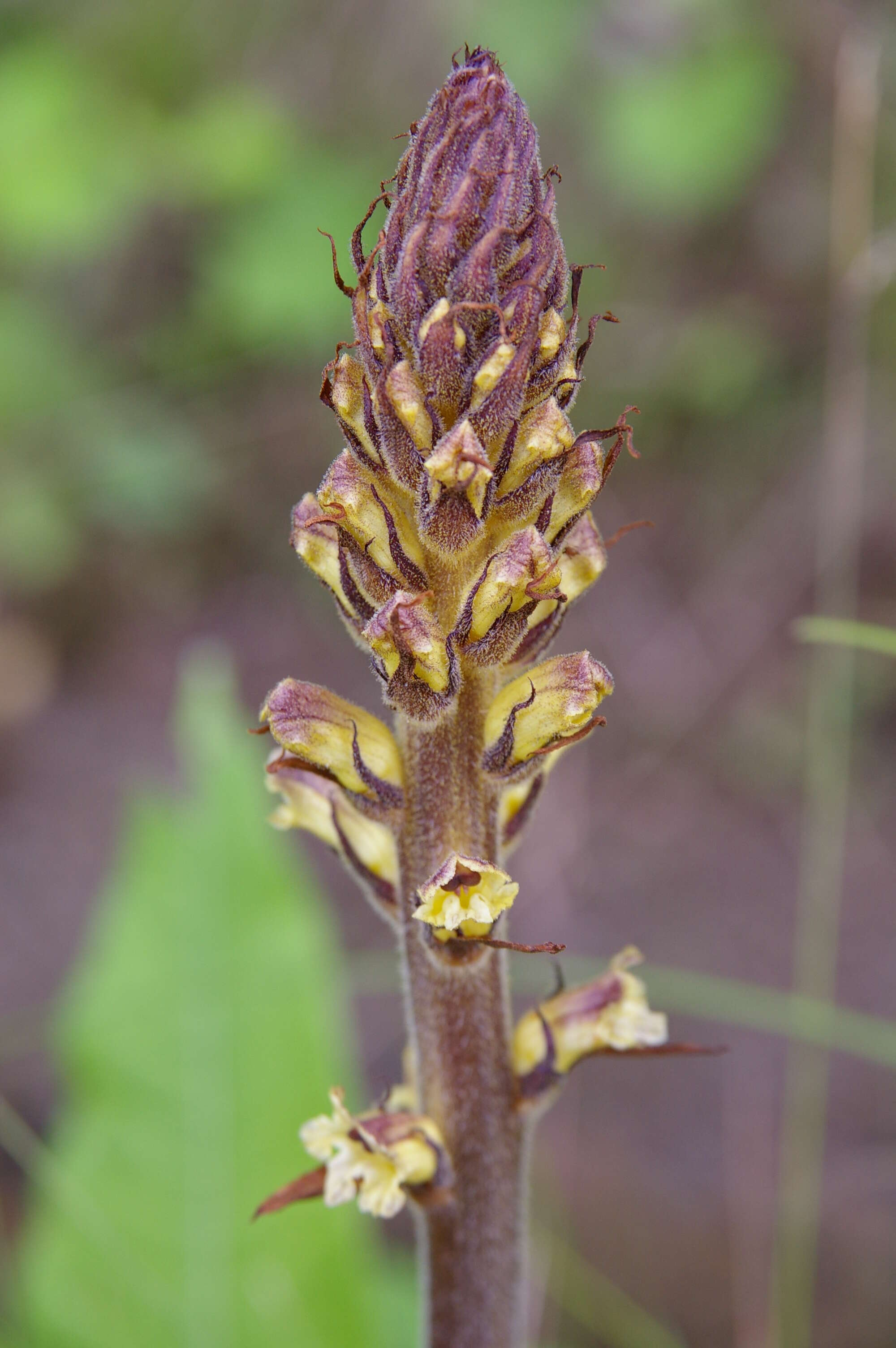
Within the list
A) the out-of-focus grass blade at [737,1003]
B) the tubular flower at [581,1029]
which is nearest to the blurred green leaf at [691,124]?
the out-of-focus grass blade at [737,1003]

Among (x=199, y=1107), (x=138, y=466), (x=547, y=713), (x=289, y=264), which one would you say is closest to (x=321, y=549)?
(x=547, y=713)

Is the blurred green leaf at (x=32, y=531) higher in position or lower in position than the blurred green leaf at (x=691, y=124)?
lower

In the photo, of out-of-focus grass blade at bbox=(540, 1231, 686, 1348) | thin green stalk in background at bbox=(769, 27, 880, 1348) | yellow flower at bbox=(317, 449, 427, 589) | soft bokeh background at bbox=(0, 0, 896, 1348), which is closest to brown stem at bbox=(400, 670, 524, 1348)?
yellow flower at bbox=(317, 449, 427, 589)

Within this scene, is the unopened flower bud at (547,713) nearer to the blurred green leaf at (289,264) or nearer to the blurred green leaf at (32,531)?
the blurred green leaf at (289,264)

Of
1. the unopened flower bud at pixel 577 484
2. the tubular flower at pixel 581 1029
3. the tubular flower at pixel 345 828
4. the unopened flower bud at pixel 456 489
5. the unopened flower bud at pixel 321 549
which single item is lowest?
the tubular flower at pixel 581 1029

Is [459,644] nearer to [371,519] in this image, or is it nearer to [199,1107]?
[371,519]
